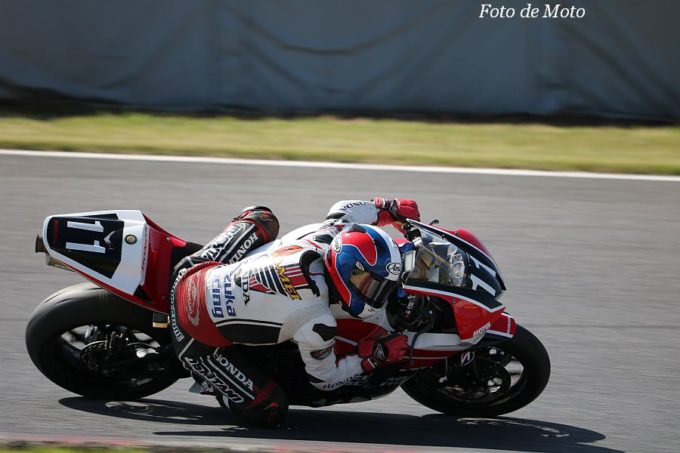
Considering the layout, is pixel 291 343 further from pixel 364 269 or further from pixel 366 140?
pixel 366 140

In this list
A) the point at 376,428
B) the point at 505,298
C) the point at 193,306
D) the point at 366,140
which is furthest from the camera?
the point at 366,140

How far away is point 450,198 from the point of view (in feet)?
27.3

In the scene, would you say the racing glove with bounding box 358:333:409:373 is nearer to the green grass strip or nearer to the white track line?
the white track line

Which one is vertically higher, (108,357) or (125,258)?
(125,258)

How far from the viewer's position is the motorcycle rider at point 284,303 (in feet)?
13.2

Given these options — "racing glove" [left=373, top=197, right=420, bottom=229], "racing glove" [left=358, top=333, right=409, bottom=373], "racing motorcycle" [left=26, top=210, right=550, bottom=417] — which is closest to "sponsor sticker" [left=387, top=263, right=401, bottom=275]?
"racing motorcycle" [left=26, top=210, right=550, bottom=417]

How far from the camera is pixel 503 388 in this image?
180 inches

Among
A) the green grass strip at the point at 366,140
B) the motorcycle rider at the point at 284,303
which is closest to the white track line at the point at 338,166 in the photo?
the green grass strip at the point at 366,140

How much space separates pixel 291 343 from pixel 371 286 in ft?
2.19

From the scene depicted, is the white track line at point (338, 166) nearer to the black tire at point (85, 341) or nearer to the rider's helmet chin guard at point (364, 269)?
the black tire at point (85, 341)

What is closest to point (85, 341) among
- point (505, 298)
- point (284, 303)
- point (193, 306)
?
point (193, 306)

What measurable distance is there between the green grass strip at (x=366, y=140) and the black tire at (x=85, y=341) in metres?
4.96

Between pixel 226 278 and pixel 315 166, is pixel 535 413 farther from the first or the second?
pixel 315 166

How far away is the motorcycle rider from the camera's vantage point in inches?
159
